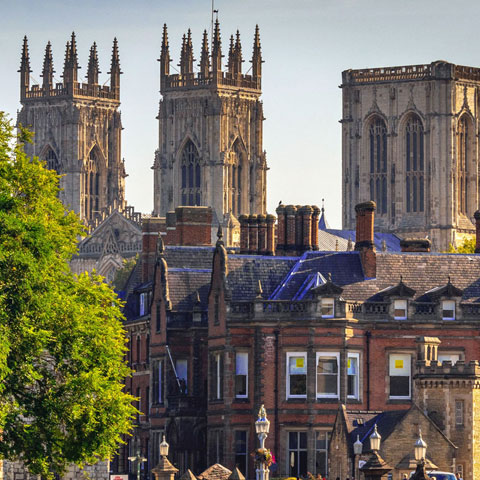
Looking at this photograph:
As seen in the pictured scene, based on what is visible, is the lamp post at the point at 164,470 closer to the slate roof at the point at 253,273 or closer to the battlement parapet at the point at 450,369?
the battlement parapet at the point at 450,369

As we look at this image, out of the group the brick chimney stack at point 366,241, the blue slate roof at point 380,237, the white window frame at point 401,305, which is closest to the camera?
the white window frame at point 401,305

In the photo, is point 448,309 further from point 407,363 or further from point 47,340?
point 47,340

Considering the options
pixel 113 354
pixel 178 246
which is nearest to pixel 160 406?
pixel 178 246

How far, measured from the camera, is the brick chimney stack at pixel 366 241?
312ft

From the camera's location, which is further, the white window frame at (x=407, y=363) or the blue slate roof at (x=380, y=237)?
the blue slate roof at (x=380, y=237)

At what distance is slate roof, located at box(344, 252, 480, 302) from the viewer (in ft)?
309

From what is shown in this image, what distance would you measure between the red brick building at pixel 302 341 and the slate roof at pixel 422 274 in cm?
6

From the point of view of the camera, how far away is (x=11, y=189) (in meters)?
75.1

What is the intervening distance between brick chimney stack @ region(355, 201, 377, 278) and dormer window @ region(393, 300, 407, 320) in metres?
2.47

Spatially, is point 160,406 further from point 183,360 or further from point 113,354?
point 113,354

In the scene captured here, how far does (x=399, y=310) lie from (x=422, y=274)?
3.58 m

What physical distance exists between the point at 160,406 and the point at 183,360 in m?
2.51

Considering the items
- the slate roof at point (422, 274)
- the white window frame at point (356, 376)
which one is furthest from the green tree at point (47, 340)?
the slate roof at point (422, 274)

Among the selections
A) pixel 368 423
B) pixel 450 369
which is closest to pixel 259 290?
pixel 368 423
